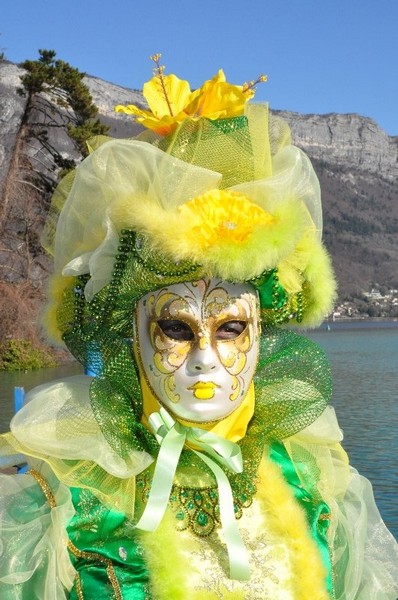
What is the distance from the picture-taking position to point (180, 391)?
2.10m

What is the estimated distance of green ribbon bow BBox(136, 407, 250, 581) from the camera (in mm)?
2016

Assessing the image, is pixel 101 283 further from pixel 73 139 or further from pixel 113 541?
pixel 73 139

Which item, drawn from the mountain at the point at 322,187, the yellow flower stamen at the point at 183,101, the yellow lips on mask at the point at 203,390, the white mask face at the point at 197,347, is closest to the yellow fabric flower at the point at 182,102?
the yellow flower stamen at the point at 183,101

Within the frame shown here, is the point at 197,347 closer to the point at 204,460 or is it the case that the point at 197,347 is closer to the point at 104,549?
the point at 204,460

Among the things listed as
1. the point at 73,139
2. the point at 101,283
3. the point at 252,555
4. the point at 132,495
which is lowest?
the point at 252,555

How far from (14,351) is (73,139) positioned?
17.5 ft

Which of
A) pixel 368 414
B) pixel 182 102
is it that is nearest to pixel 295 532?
pixel 182 102

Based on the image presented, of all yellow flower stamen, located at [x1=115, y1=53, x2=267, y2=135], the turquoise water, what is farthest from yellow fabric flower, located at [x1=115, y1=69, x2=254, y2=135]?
the turquoise water

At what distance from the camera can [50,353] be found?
23.2m

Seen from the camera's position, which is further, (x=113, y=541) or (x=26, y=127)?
(x=26, y=127)

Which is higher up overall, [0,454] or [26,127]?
[26,127]

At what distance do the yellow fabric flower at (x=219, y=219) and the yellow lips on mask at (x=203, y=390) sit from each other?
0.33 m

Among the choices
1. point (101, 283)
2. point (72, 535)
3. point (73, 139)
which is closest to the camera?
point (72, 535)

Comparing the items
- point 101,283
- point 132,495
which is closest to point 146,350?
point 101,283
